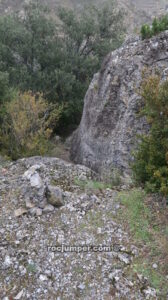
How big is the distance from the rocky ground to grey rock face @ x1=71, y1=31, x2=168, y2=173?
2821 millimetres

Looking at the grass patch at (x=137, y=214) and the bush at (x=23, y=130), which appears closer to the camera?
the grass patch at (x=137, y=214)

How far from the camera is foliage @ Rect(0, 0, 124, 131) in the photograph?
53.5 feet

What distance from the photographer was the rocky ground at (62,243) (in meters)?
4.46

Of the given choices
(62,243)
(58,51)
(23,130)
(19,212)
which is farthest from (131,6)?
(62,243)

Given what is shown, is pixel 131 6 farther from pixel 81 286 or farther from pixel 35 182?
pixel 81 286

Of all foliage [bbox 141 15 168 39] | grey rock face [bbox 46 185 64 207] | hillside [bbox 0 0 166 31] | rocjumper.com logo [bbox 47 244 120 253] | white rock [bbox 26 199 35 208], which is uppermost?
hillside [bbox 0 0 166 31]

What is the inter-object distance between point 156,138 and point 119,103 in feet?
12.8

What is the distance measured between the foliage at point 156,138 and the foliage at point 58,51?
35.7 ft

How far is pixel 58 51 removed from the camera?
16953 millimetres

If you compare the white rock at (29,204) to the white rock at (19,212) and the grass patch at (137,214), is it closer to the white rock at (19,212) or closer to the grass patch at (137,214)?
the white rock at (19,212)

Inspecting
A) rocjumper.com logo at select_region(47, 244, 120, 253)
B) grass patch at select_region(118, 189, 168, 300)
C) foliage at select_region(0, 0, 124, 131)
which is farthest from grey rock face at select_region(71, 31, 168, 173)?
foliage at select_region(0, 0, 124, 131)

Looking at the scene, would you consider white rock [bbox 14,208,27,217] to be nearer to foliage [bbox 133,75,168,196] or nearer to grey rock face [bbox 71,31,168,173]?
foliage [bbox 133,75,168,196]

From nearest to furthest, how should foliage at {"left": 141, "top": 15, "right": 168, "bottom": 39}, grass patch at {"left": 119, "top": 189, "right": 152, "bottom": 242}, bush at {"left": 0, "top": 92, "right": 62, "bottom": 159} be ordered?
grass patch at {"left": 119, "top": 189, "right": 152, "bottom": 242} → foliage at {"left": 141, "top": 15, "right": 168, "bottom": 39} → bush at {"left": 0, "top": 92, "right": 62, "bottom": 159}

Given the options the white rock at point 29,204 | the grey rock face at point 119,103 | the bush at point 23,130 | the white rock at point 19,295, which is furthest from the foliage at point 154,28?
the white rock at point 19,295
